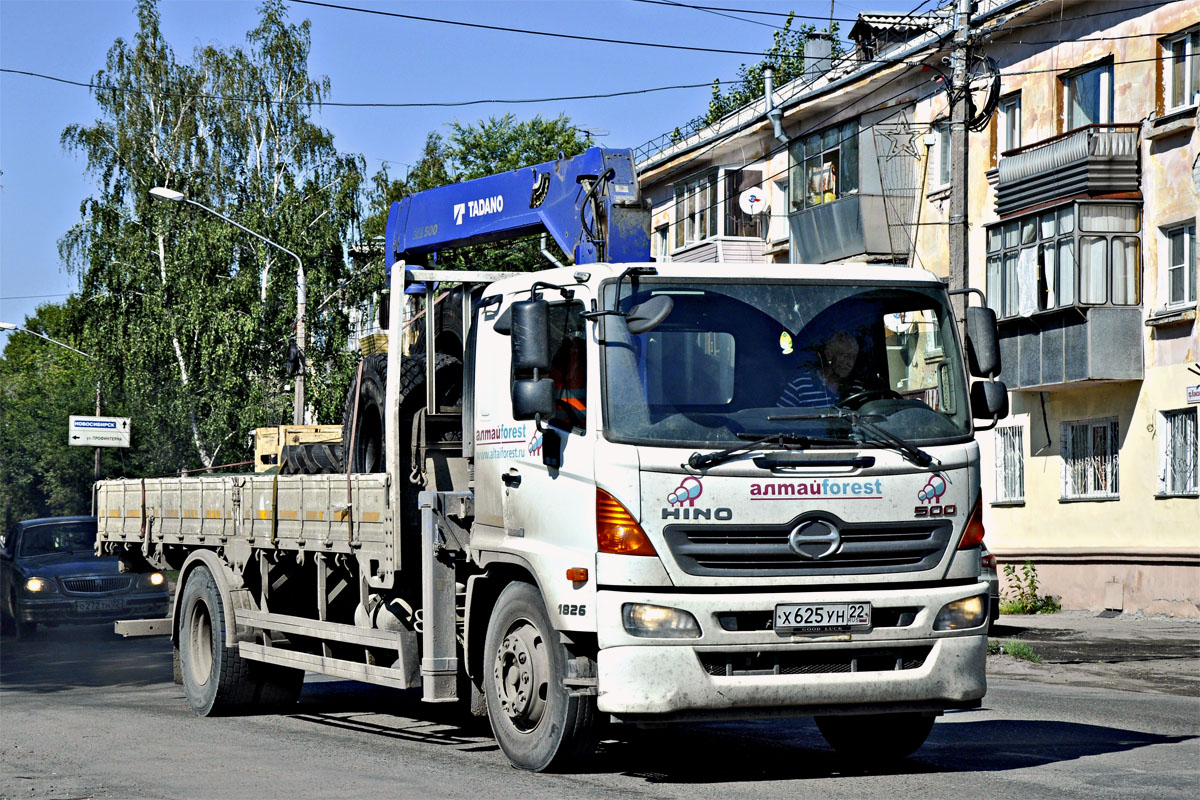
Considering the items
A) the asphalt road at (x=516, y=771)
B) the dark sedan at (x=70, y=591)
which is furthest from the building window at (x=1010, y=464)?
the asphalt road at (x=516, y=771)

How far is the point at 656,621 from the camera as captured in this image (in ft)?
25.5

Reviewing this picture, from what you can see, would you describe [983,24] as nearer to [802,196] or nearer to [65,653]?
[802,196]

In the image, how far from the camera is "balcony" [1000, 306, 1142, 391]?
2608 cm

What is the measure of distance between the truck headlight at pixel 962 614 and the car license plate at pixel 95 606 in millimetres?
Answer: 14513

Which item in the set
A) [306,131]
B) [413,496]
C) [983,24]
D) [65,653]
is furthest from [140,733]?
[306,131]

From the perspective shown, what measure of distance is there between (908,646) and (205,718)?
564 centimetres

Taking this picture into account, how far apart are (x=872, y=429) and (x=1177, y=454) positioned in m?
18.9

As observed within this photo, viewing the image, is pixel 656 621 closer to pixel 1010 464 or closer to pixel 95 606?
pixel 95 606

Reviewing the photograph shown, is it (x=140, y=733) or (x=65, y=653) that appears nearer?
(x=140, y=733)

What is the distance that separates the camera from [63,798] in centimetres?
787

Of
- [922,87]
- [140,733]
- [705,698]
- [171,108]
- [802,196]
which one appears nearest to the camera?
[705,698]

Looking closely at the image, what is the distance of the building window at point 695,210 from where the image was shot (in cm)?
4097

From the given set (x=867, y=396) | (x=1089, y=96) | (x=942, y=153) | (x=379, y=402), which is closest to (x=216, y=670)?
(x=379, y=402)

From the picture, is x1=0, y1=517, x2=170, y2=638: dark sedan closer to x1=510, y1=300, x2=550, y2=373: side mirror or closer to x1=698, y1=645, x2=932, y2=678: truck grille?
x1=510, y1=300, x2=550, y2=373: side mirror
